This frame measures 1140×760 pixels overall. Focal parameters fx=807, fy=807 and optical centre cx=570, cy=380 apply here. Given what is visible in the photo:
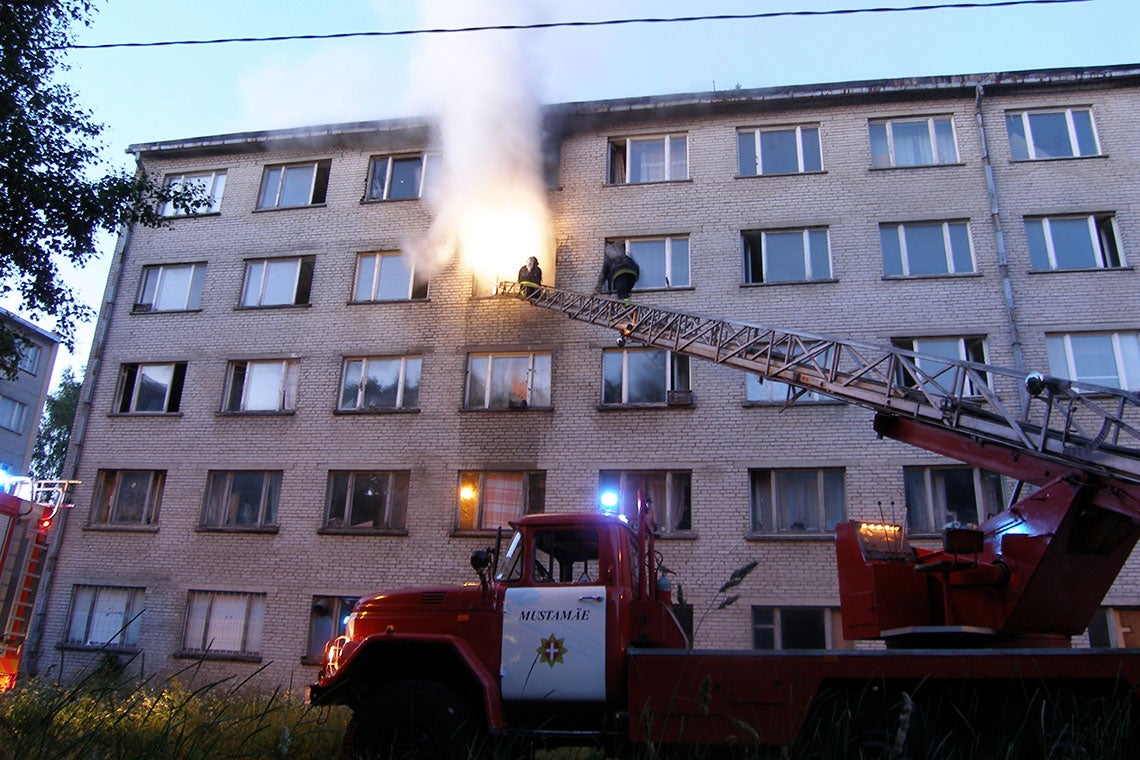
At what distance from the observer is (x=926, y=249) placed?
53.3ft

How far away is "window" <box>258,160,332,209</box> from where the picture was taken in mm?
19516

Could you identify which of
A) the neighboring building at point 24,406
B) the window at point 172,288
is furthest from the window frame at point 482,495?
the neighboring building at point 24,406

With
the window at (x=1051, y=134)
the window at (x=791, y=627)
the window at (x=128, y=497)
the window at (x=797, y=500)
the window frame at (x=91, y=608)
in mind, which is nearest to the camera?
the window at (x=791, y=627)

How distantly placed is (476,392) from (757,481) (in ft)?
19.4

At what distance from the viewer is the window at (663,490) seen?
1516 cm

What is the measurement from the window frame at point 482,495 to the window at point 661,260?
4.56 metres

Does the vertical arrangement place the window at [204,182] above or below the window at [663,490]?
above

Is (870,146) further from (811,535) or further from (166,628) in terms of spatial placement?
(166,628)

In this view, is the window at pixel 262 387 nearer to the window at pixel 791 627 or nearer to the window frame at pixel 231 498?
the window frame at pixel 231 498

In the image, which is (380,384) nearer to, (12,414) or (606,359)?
(606,359)

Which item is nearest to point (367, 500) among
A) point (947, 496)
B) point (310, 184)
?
point (310, 184)

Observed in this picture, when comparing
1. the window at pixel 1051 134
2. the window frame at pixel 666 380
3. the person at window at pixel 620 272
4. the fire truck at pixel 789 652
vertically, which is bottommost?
the fire truck at pixel 789 652

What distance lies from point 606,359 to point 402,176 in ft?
23.1

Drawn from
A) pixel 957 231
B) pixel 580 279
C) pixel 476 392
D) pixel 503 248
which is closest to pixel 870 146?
pixel 957 231
